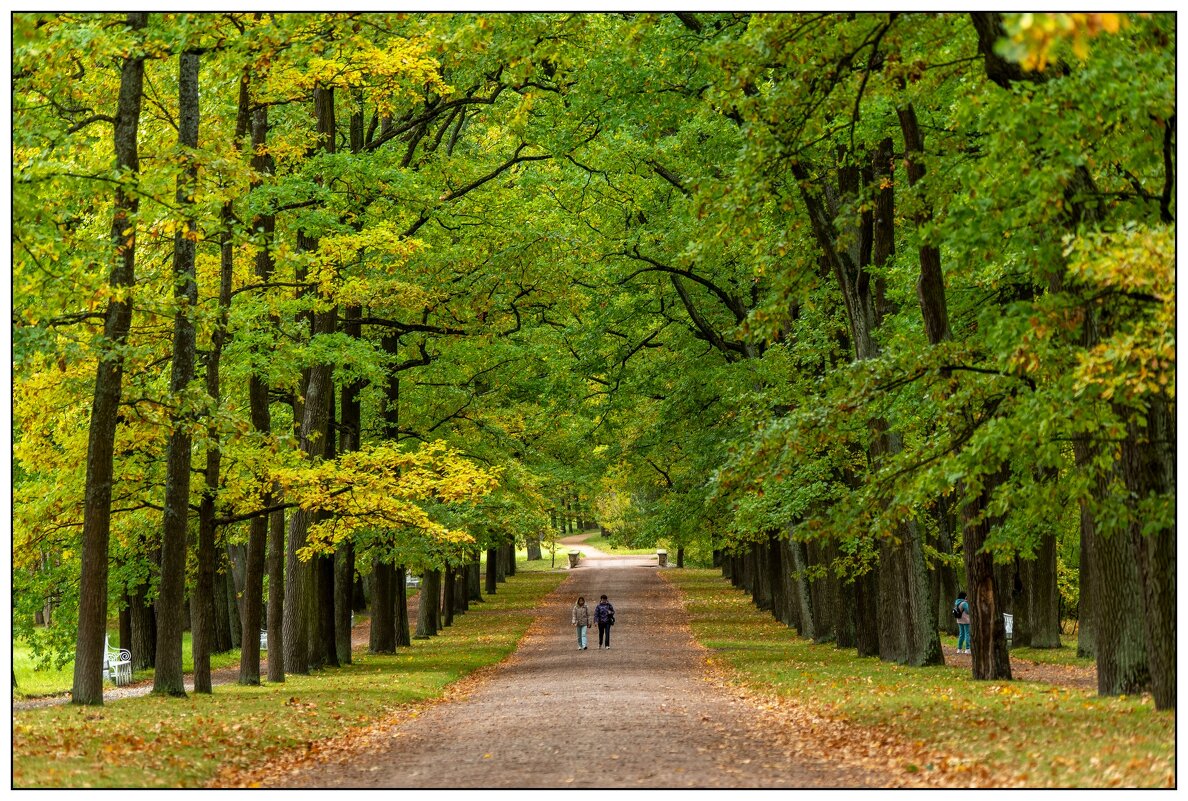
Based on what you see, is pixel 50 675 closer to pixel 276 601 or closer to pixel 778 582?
pixel 276 601

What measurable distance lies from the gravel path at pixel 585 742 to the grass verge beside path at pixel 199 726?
808 mm

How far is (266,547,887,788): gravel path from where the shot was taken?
1122cm

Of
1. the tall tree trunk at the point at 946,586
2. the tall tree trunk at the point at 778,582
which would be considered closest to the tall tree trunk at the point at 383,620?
the tall tree trunk at the point at 778,582

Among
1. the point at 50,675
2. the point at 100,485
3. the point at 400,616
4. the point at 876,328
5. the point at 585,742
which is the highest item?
the point at 876,328

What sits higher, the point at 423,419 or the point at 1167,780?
the point at 423,419

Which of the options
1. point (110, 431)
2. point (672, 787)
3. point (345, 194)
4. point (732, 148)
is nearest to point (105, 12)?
point (110, 431)

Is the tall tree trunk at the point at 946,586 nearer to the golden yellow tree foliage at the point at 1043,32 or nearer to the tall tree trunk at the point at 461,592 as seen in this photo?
the tall tree trunk at the point at 461,592

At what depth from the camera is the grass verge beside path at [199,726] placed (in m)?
11.1

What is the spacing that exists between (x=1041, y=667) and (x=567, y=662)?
9.97m

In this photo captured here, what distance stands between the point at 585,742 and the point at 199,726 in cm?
442

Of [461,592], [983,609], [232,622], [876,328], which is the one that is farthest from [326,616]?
[461,592]

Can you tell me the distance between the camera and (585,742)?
13625 mm
